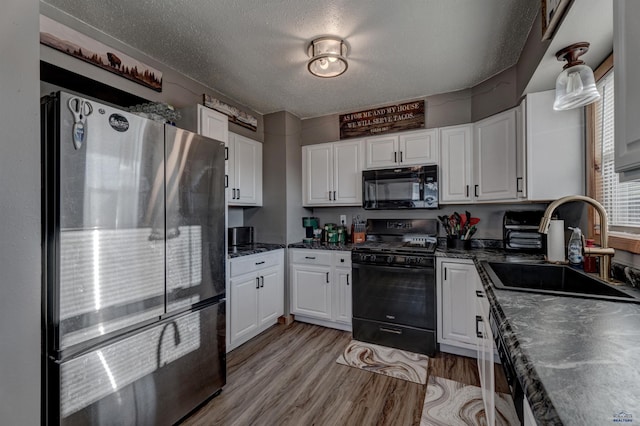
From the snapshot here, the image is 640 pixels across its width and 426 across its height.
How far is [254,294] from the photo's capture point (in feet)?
8.77

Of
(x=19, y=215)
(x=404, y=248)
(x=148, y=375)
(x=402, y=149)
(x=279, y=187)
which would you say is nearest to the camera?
(x=19, y=215)

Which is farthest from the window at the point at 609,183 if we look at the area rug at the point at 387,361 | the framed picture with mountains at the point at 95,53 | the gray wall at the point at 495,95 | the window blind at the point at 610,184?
the framed picture with mountains at the point at 95,53

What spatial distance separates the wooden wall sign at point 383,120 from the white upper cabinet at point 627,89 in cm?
217

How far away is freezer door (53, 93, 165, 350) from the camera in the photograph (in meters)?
1.18

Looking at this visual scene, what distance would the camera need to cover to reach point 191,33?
6.20ft

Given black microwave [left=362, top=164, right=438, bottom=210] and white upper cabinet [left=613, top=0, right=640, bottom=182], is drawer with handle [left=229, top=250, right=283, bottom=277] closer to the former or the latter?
black microwave [left=362, top=164, right=438, bottom=210]

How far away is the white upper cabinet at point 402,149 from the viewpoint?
2.83m

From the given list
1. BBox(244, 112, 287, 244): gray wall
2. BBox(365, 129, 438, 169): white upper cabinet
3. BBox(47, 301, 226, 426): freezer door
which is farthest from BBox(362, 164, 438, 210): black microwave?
BBox(47, 301, 226, 426): freezer door

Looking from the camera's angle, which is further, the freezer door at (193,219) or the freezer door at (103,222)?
the freezer door at (193,219)

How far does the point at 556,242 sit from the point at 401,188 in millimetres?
1375

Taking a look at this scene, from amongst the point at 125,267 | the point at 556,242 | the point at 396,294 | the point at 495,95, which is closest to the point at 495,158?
the point at 495,95

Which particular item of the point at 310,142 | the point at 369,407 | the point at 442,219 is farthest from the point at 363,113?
the point at 369,407

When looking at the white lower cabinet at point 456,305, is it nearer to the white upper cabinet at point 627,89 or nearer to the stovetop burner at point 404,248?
the stovetop burner at point 404,248

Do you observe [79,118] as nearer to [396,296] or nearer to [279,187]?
[279,187]
